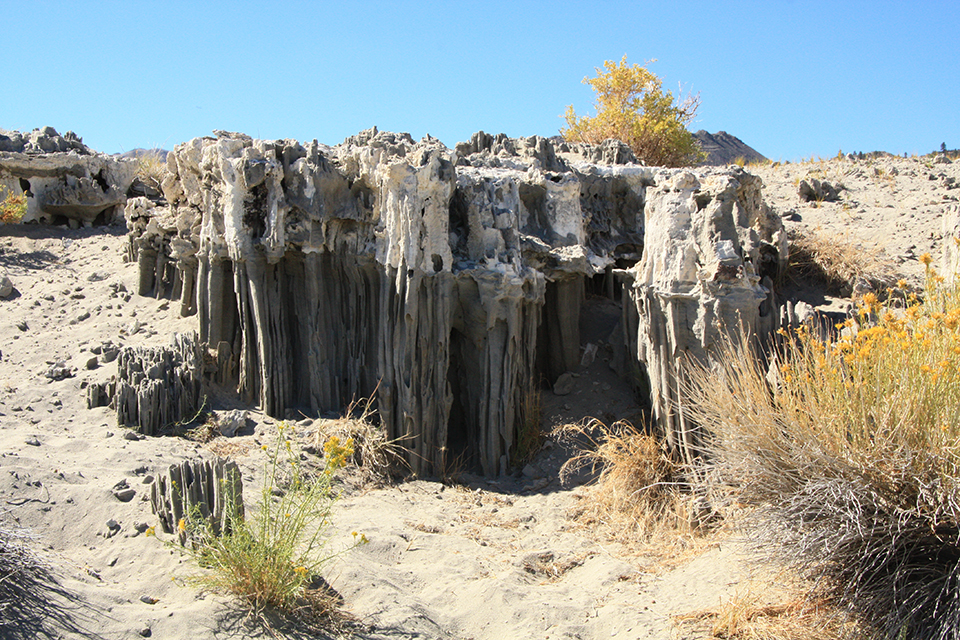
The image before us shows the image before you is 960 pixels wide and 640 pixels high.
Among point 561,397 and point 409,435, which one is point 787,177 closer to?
point 561,397

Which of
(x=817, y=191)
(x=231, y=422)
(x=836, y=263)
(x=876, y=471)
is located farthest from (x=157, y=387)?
(x=817, y=191)

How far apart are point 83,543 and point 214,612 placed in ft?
4.22

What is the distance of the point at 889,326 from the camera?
409 centimetres

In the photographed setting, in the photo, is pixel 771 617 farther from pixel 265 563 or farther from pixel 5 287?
pixel 5 287

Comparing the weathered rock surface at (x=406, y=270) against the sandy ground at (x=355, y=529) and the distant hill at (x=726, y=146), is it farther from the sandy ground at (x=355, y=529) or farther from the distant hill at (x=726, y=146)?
the distant hill at (x=726, y=146)

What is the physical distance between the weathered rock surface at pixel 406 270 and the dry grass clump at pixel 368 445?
0.48 feet

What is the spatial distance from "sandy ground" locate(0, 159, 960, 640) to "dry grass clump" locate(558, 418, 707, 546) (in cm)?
23

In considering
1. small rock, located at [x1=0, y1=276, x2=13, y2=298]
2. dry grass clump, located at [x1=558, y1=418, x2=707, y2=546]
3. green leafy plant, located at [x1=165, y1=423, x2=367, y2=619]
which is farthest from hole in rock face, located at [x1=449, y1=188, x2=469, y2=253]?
small rock, located at [x1=0, y1=276, x2=13, y2=298]

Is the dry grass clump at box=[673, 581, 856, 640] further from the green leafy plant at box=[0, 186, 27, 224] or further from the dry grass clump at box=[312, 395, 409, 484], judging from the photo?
the green leafy plant at box=[0, 186, 27, 224]

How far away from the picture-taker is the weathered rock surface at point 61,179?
13.9 metres

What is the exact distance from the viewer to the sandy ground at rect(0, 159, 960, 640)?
14.3ft

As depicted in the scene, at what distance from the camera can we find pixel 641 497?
21.7 feet

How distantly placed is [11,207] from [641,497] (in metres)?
13.0

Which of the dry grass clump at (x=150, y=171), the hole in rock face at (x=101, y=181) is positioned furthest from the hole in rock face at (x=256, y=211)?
the hole in rock face at (x=101, y=181)
